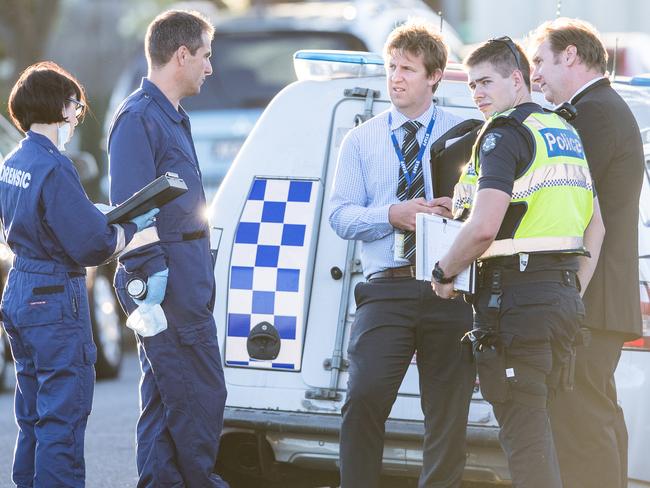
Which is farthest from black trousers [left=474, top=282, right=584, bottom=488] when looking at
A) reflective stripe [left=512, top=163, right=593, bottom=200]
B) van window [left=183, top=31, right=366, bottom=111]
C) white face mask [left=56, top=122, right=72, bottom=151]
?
van window [left=183, top=31, right=366, bottom=111]

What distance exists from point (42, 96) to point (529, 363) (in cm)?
202

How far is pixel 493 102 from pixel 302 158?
45.4 inches

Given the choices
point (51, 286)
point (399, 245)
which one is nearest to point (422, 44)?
point (399, 245)

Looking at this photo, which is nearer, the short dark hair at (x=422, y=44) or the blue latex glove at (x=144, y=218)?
the blue latex glove at (x=144, y=218)

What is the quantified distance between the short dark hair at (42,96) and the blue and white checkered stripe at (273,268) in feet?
2.82

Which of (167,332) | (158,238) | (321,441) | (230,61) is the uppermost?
(230,61)

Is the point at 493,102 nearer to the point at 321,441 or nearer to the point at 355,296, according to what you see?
the point at 355,296

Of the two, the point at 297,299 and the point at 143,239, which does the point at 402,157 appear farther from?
the point at 143,239

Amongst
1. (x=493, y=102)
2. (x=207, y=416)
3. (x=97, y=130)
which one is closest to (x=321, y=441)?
(x=207, y=416)

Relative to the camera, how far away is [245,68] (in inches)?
551

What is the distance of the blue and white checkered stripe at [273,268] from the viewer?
231 inches

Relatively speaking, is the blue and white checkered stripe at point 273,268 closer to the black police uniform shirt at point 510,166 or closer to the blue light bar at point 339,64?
the blue light bar at point 339,64

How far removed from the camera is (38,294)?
5406mm

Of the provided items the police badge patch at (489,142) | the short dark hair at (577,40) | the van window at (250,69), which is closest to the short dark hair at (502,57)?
the police badge patch at (489,142)
